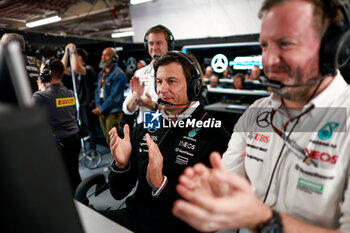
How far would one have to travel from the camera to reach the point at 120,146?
1.15m

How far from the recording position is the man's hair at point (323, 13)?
71 cm

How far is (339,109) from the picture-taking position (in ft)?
2.41

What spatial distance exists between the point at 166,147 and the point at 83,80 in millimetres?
2878

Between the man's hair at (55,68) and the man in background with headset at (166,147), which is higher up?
the man's hair at (55,68)

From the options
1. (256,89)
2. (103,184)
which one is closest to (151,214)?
(103,184)

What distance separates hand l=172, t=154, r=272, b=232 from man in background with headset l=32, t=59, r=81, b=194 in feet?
6.52

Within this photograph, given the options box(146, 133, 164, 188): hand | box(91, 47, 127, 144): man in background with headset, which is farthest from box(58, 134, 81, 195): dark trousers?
box(146, 133, 164, 188): hand

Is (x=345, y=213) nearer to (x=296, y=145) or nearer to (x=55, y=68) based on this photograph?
(x=296, y=145)

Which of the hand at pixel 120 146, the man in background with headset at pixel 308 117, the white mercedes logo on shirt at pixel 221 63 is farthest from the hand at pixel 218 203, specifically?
the white mercedes logo on shirt at pixel 221 63

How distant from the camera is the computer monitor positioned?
250 mm

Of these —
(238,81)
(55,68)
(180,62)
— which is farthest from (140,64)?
(180,62)

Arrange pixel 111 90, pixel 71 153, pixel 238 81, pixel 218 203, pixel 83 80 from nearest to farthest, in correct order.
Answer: pixel 218 203 → pixel 71 153 → pixel 111 90 → pixel 238 81 → pixel 83 80

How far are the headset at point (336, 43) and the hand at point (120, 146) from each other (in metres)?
0.89

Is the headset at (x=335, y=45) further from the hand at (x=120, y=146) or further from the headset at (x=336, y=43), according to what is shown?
the hand at (x=120, y=146)
